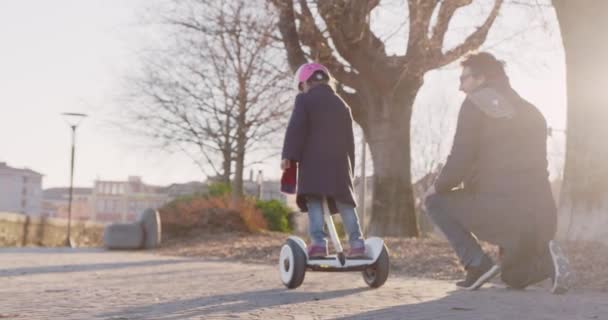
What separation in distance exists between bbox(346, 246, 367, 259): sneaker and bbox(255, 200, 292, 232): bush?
45.1 ft

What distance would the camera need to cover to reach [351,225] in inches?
231

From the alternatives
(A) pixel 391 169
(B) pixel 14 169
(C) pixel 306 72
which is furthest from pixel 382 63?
(B) pixel 14 169

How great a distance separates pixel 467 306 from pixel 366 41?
8696mm

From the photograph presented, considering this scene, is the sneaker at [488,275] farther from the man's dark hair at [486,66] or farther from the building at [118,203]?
the building at [118,203]

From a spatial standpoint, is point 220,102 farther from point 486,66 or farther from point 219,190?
point 486,66

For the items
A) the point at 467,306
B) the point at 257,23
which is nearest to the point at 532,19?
the point at 257,23

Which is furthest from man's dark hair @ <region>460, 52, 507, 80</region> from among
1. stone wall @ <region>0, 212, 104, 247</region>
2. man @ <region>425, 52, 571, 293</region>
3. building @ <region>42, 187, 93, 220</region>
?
building @ <region>42, 187, 93, 220</region>

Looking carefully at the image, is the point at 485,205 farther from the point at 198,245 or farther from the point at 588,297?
the point at 198,245

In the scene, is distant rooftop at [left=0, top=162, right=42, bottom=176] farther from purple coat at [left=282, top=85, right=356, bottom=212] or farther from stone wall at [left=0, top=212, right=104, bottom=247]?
purple coat at [left=282, top=85, right=356, bottom=212]

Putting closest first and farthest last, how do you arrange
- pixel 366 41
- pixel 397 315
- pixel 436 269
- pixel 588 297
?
1. pixel 397 315
2. pixel 588 297
3. pixel 436 269
4. pixel 366 41

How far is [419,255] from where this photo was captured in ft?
28.5

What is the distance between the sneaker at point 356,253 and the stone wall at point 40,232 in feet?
58.3

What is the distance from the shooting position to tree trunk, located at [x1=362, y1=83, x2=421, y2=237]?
542 inches

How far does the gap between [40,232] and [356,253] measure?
20.5 m
